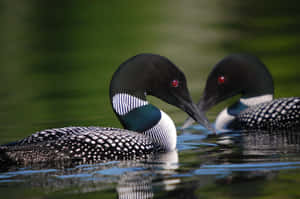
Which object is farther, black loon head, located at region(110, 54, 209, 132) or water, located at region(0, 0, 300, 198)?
black loon head, located at region(110, 54, 209, 132)

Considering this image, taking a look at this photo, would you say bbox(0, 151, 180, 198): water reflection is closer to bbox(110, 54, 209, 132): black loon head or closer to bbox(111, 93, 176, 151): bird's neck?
bbox(111, 93, 176, 151): bird's neck

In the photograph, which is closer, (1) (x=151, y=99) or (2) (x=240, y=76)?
(2) (x=240, y=76)

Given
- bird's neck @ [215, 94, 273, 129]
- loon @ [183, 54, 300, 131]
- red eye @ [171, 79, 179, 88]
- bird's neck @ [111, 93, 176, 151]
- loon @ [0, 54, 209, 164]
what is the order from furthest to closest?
loon @ [183, 54, 300, 131] → bird's neck @ [215, 94, 273, 129] → red eye @ [171, 79, 179, 88] → bird's neck @ [111, 93, 176, 151] → loon @ [0, 54, 209, 164]

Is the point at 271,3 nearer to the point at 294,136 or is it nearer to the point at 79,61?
the point at 79,61

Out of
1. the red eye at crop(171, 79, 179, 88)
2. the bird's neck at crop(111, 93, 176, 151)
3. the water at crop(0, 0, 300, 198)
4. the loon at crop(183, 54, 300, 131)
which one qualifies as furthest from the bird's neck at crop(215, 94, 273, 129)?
the bird's neck at crop(111, 93, 176, 151)

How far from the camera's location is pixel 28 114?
1047 centimetres

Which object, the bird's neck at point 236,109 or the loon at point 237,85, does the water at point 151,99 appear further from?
the loon at point 237,85

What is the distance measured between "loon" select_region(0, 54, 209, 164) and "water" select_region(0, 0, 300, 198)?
0.18 m

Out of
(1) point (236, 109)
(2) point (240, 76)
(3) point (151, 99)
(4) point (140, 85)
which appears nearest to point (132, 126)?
(4) point (140, 85)

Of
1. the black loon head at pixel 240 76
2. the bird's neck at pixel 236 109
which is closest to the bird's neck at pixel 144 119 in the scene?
the bird's neck at pixel 236 109

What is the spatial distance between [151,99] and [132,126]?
15.6 feet

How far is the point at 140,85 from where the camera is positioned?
24.2ft

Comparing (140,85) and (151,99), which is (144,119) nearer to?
(140,85)

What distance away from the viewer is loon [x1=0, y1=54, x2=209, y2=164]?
6402 millimetres
